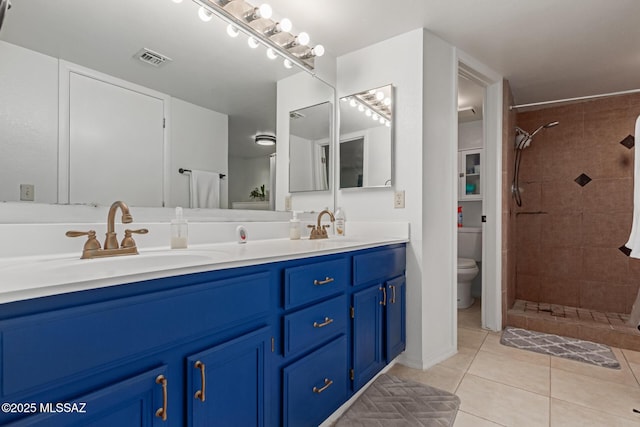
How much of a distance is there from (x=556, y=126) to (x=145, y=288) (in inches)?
157

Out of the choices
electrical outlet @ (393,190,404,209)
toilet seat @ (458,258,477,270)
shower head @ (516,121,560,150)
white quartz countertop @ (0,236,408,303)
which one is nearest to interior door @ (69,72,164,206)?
white quartz countertop @ (0,236,408,303)

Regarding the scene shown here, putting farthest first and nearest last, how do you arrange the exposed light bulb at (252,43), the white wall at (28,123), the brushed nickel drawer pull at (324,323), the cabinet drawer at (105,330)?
1. the exposed light bulb at (252,43)
2. the brushed nickel drawer pull at (324,323)
3. the white wall at (28,123)
4. the cabinet drawer at (105,330)

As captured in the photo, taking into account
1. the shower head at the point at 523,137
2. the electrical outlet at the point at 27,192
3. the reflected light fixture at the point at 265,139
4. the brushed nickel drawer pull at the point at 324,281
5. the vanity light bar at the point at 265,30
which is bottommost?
the brushed nickel drawer pull at the point at 324,281

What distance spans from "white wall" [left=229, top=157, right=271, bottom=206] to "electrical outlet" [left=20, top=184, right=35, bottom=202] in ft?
2.65

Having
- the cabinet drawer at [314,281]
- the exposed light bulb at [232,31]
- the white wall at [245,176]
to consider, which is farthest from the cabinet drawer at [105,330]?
the exposed light bulb at [232,31]

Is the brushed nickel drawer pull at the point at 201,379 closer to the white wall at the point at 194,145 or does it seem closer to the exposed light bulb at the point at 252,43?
the white wall at the point at 194,145

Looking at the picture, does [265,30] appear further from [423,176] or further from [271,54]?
[423,176]

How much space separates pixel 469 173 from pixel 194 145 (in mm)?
3378

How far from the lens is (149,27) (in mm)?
A: 1428

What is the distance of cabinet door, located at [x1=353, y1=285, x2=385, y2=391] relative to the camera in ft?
5.15

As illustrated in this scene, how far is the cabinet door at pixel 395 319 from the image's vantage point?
1.85 m

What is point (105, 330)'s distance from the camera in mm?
706

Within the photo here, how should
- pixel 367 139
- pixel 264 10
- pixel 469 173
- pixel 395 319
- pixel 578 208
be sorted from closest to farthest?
1. pixel 264 10
2. pixel 395 319
3. pixel 367 139
4. pixel 578 208
5. pixel 469 173

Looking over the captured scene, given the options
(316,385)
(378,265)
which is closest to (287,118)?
(378,265)
